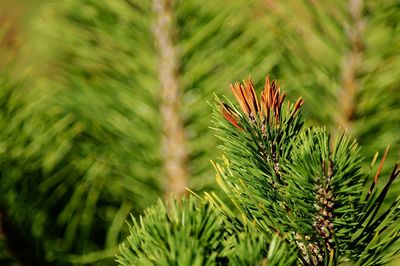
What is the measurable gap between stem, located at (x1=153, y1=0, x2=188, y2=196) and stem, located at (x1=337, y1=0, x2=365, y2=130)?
0.49 ft

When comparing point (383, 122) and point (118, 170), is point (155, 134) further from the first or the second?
point (383, 122)

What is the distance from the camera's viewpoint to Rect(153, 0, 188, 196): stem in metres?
0.51

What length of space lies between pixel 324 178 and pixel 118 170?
0.96 feet

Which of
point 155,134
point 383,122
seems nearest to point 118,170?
point 155,134

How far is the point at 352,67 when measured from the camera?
493 mm

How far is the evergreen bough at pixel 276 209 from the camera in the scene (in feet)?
0.85

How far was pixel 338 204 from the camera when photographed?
281 millimetres

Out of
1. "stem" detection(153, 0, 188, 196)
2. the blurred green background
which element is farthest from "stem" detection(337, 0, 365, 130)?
"stem" detection(153, 0, 188, 196)

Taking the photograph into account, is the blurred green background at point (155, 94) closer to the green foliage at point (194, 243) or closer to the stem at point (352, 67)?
the stem at point (352, 67)

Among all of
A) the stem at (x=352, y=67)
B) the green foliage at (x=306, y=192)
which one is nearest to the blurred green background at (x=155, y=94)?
the stem at (x=352, y=67)

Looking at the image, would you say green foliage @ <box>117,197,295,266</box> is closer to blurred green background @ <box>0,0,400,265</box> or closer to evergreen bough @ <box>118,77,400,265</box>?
evergreen bough @ <box>118,77,400,265</box>

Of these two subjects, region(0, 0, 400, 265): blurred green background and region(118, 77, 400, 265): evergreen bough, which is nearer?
region(118, 77, 400, 265): evergreen bough

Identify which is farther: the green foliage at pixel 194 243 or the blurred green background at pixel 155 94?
the blurred green background at pixel 155 94

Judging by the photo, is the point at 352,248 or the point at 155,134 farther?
the point at 155,134
